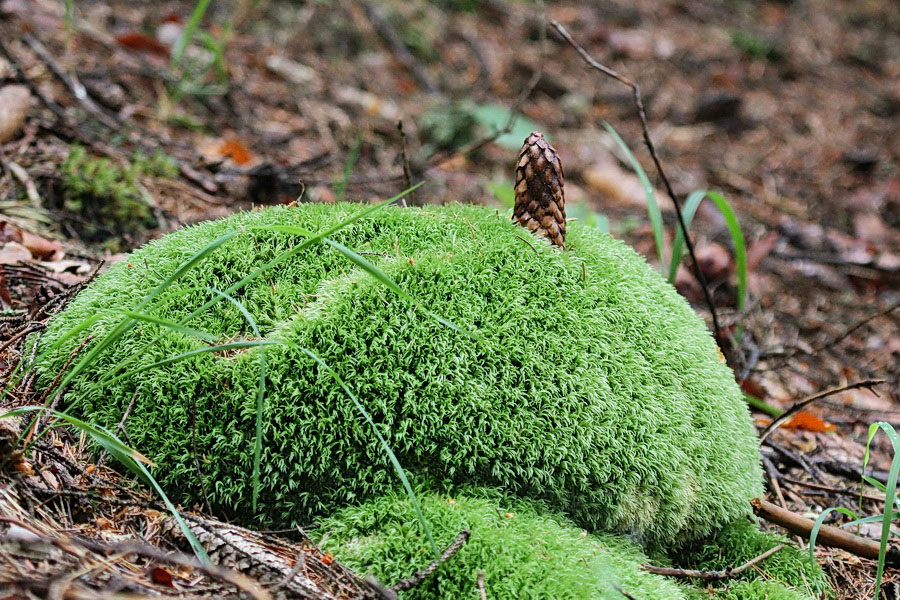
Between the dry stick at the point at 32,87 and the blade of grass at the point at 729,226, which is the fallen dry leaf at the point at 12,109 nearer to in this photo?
the dry stick at the point at 32,87

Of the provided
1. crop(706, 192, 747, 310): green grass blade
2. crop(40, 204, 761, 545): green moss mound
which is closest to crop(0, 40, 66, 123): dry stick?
crop(40, 204, 761, 545): green moss mound

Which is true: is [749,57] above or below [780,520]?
above

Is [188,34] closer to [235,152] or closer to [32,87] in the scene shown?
[235,152]

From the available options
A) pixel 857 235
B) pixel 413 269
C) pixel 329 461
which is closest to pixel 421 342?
pixel 413 269

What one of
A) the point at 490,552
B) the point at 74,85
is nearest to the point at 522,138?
the point at 74,85

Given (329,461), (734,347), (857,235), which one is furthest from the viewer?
(857,235)

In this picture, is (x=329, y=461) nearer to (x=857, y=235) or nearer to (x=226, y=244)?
(x=226, y=244)

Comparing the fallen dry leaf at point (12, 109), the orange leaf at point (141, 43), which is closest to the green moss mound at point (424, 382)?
the fallen dry leaf at point (12, 109)
